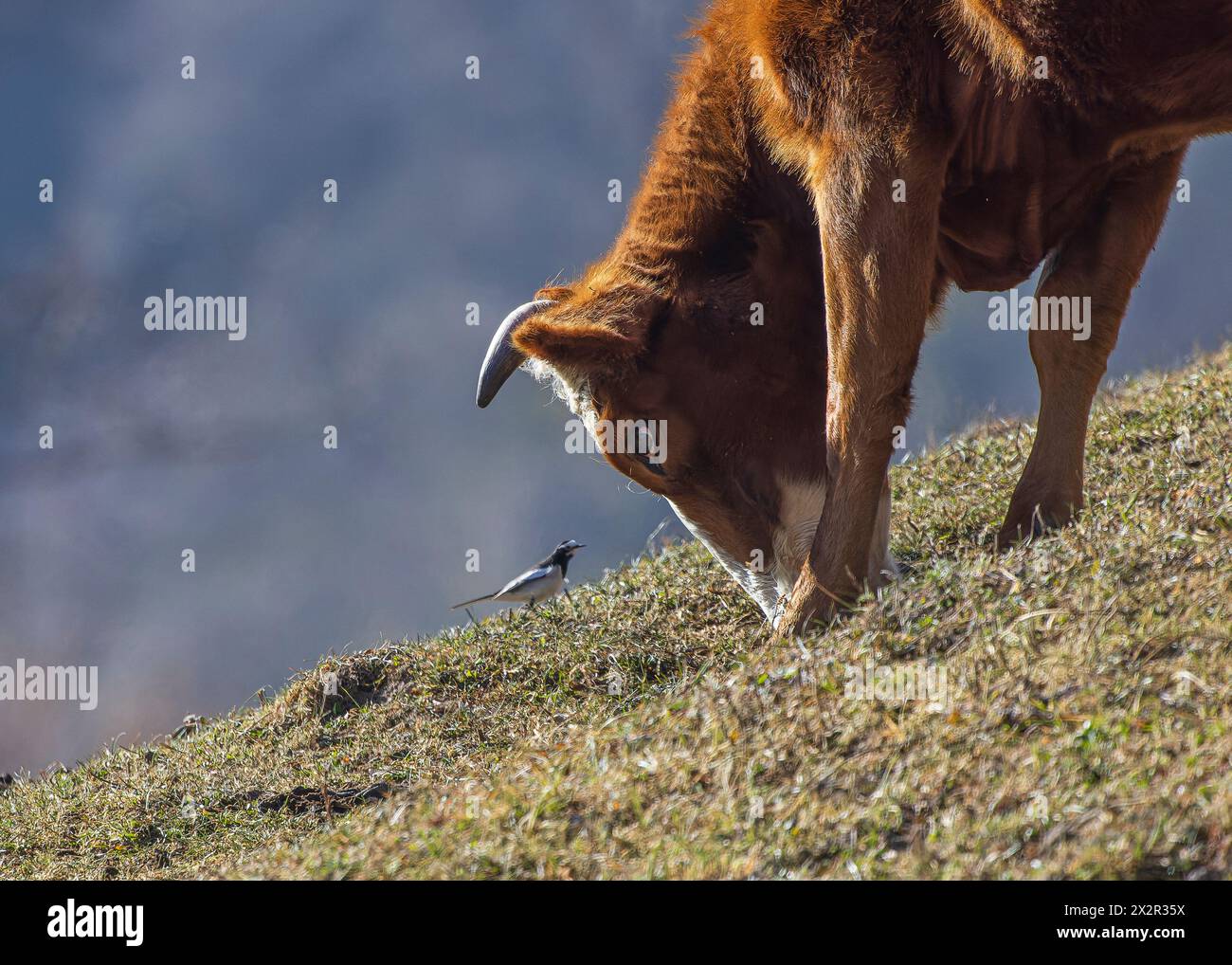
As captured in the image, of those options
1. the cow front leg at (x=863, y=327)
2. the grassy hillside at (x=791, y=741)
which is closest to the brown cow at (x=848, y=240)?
the cow front leg at (x=863, y=327)

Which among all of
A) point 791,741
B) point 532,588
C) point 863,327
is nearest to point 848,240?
point 863,327

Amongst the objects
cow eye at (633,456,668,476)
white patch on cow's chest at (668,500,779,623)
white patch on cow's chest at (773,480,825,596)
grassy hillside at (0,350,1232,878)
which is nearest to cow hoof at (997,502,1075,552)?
grassy hillside at (0,350,1232,878)

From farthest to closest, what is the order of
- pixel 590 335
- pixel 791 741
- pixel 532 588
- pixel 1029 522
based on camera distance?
pixel 532 588 < pixel 1029 522 < pixel 590 335 < pixel 791 741

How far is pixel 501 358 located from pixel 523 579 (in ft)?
6.63

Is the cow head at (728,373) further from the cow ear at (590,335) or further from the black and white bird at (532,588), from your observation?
the black and white bird at (532,588)

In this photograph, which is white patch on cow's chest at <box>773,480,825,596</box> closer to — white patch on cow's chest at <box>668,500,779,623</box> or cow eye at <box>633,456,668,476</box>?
white patch on cow's chest at <box>668,500,779,623</box>

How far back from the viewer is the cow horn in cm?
579

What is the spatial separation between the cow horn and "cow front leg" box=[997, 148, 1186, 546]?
218 centimetres

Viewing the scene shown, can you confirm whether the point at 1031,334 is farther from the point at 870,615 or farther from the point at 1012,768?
the point at 1012,768

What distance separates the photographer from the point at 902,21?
4.75m

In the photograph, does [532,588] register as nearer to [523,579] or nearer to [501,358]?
[523,579]

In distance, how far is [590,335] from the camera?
5.29m

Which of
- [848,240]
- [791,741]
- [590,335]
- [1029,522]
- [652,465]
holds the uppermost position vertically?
[848,240]
